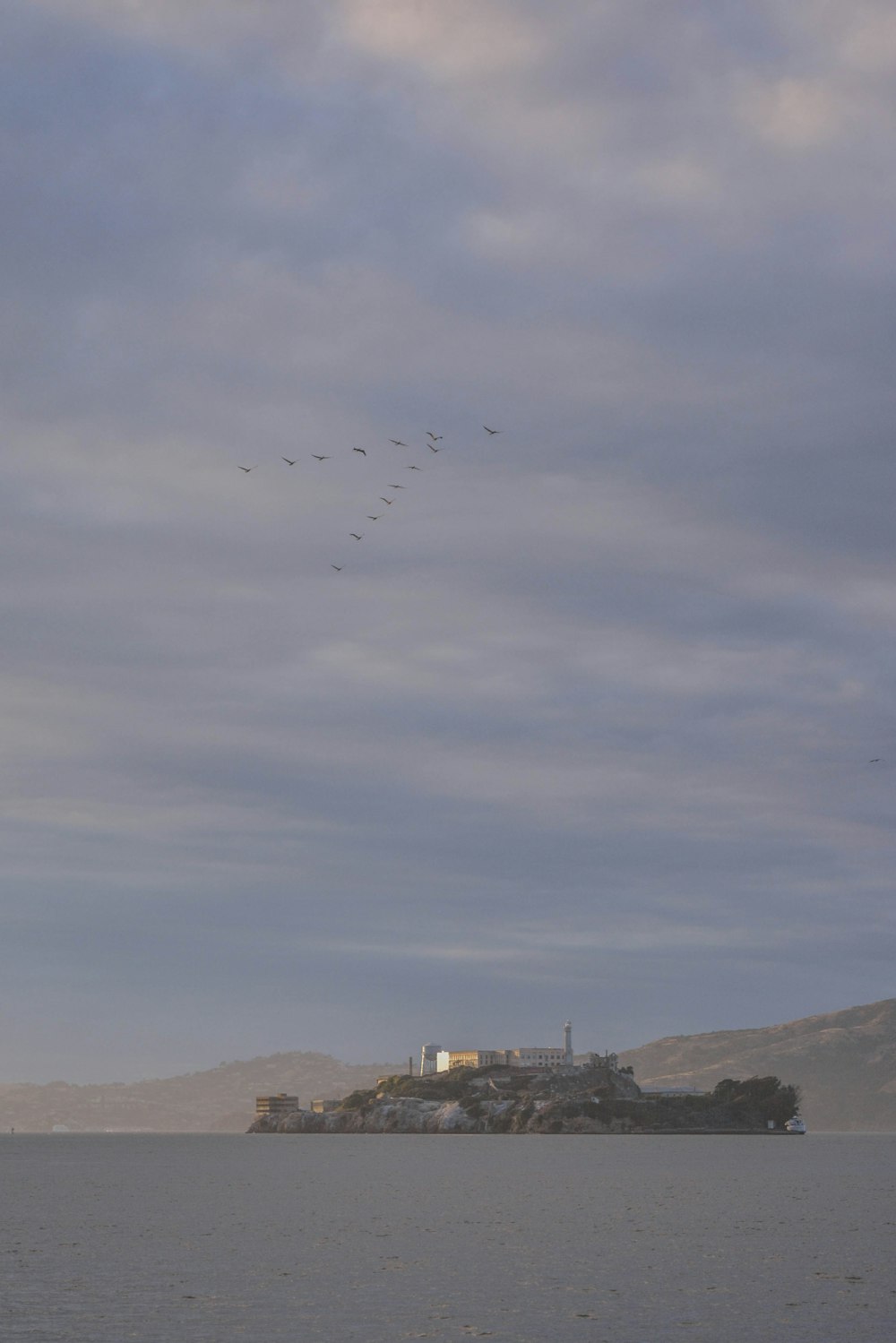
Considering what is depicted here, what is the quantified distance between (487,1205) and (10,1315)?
89658 millimetres

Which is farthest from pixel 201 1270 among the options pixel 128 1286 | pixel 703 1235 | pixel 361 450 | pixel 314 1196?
pixel 314 1196

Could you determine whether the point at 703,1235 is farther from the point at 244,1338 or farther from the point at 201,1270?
the point at 244,1338

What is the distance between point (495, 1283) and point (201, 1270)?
65.1 ft

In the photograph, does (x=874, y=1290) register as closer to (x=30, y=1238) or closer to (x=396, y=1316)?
(x=396, y=1316)

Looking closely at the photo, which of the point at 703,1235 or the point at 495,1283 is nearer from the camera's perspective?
the point at 495,1283

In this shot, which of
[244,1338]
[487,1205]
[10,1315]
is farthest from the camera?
[487,1205]

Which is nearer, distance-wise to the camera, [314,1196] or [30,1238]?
[30,1238]

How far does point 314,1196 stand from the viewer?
180 m

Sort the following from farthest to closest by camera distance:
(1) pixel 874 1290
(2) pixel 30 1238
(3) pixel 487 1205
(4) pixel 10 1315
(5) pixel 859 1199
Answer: (5) pixel 859 1199
(3) pixel 487 1205
(2) pixel 30 1238
(1) pixel 874 1290
(4) pixel 10 1315

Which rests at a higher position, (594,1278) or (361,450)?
(361,450)

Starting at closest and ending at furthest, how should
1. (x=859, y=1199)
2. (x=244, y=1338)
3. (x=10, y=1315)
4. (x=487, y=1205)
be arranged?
(x=244, y=1338), (x=10, y=1315), (x=487, y=1205), (x=859, y=1199)

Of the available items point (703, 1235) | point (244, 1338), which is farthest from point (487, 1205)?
point (244, 1338)

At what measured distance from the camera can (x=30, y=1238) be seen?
12300cm

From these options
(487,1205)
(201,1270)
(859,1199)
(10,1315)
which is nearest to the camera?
(10,1315)
